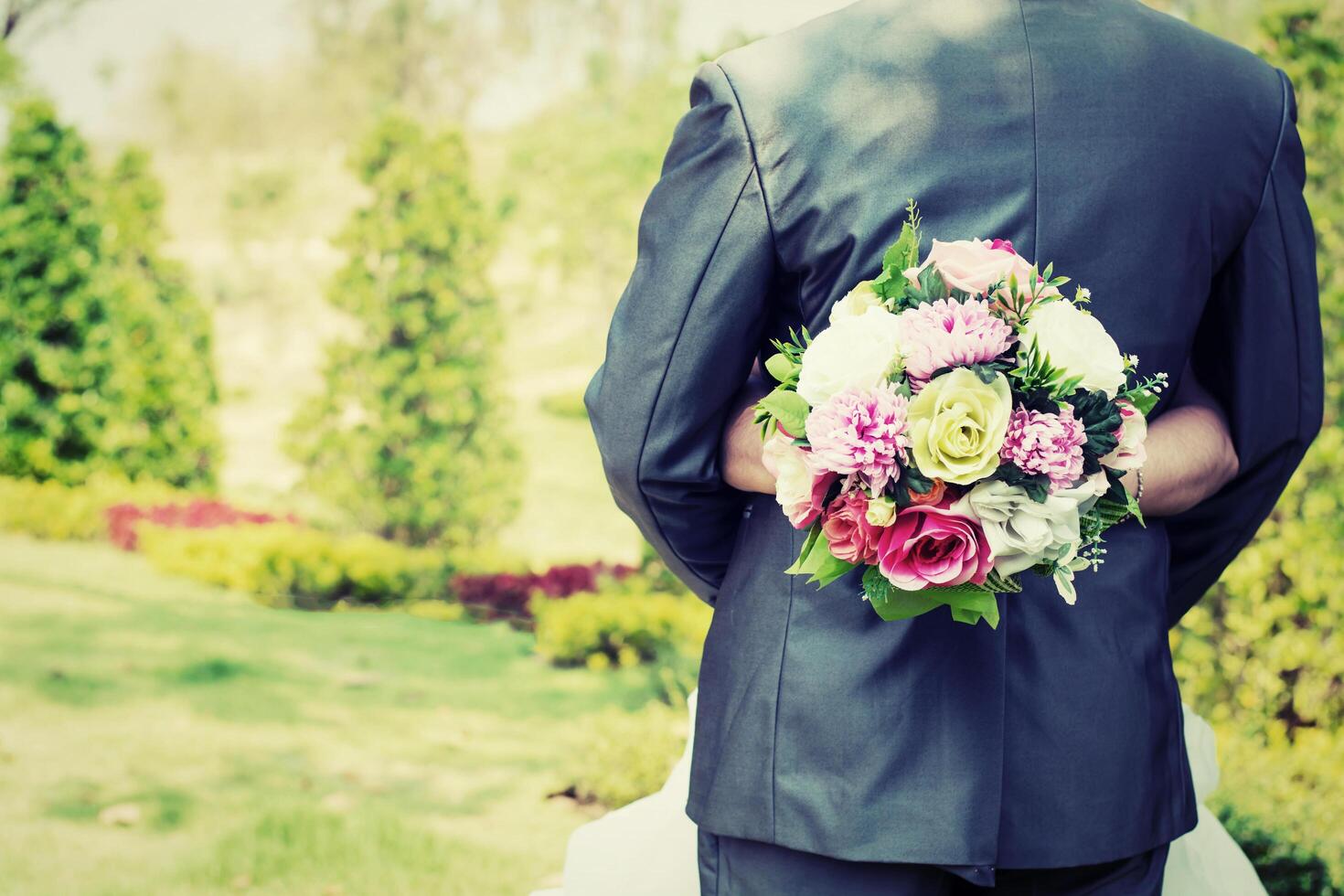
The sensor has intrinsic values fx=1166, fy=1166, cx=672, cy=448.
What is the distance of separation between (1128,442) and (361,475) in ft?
23.5

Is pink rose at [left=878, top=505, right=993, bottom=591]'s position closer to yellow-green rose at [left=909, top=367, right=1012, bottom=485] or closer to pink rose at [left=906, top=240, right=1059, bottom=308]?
yellow-green rose at [left=909, top=367, right=1012, bottom=485]

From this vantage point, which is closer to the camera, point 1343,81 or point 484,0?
→ point 1343,81

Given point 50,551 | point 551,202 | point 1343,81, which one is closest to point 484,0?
point 551,202

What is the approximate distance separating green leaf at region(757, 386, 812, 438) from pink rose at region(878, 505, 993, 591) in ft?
0.48

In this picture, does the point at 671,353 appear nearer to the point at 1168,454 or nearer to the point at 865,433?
the point at 865,433

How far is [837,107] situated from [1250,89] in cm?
58

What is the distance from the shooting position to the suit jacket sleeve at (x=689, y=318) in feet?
4.74

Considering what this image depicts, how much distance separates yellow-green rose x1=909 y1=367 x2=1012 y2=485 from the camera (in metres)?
1.16

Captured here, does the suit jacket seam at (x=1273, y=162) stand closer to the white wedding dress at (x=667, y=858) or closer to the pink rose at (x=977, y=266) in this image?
the pink rose at (x=977, y=266)

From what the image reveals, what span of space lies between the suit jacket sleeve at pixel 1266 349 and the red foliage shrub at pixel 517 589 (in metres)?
5.45

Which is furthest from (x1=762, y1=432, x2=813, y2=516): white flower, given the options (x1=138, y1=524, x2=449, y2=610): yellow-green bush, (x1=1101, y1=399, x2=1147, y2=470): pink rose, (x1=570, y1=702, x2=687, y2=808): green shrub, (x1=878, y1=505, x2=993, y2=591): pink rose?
(x1=138, y1=524, x2=449, y2=610): yellow-green bush

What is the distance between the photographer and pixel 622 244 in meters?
14.3

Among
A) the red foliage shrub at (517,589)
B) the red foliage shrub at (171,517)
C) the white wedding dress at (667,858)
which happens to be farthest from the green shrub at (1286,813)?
the red foliage shrub at (171,517)

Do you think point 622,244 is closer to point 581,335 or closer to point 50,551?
point 581,335
